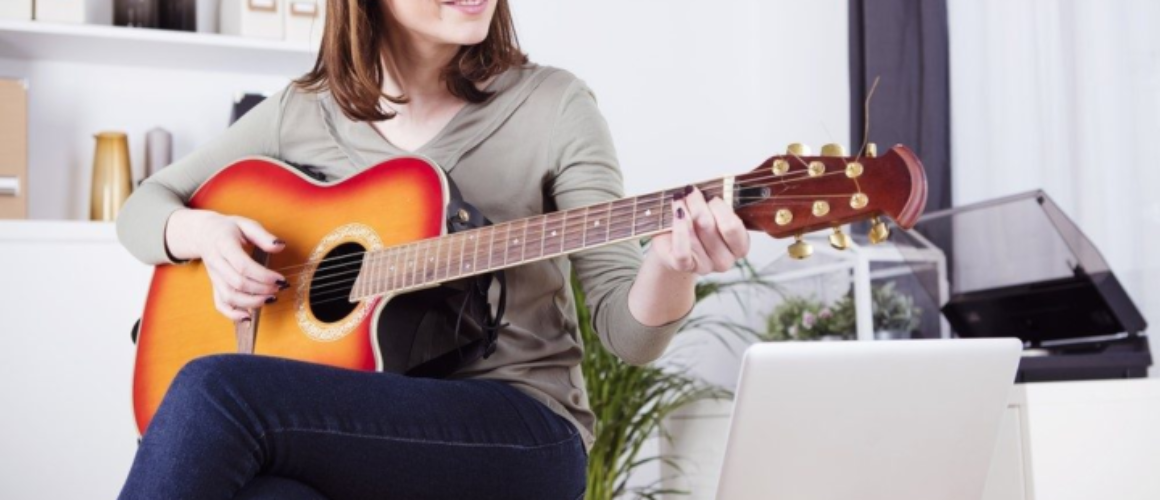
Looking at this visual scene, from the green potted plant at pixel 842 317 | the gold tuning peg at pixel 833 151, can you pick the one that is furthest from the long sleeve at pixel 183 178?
the green potted plant at pixel 842 317

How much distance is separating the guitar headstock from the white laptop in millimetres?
190

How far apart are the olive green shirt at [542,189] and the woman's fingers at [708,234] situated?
0.52 ft

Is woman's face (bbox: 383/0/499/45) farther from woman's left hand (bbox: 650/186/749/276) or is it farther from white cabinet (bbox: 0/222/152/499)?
white cabinet (bbox: 0/222/152/499)

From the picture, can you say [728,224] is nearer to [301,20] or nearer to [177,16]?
[301,20]

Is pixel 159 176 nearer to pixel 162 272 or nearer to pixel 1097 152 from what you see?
pixel 162 272

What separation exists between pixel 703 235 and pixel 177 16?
211 cm

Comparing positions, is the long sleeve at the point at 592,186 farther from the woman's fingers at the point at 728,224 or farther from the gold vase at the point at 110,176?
the gold vase at the point at 110,176

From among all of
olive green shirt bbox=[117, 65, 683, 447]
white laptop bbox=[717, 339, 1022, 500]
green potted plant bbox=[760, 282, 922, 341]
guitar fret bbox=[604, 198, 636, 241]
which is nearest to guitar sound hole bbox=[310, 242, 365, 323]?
olive green shirt bbox=[117, 65, 683, 447]

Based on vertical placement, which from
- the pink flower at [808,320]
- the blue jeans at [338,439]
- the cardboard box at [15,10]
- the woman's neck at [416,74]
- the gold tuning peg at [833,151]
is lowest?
the pink flower at [808,320]

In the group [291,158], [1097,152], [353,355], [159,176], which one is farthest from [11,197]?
[1097,152]

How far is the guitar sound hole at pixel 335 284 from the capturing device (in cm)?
133

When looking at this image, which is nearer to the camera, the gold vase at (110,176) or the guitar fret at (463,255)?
the guitar fret at (463,255)

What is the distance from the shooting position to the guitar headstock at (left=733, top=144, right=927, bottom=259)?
0.97 meters

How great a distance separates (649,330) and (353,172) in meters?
0.44
